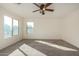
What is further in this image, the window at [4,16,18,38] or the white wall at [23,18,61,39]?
the white wall at [23,18,61,39]

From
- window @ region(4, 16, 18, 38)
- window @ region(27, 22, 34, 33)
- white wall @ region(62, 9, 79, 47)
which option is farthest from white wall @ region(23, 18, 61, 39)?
window @ region(4, 16, 18, 38)

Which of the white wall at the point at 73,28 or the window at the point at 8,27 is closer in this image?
the white wall at the point at 73,28

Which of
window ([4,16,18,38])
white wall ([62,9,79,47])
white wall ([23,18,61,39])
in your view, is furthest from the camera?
white wall ([23,18,61,39])

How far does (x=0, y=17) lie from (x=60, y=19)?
6226 millimetres

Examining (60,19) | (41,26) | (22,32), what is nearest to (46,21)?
(41,26)

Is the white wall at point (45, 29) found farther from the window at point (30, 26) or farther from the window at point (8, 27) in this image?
the window at point (8, 27)

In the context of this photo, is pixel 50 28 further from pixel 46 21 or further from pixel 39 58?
pixel 39 58

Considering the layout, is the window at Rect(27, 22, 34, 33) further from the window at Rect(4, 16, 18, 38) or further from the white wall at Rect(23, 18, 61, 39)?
the window at Rect(4, 16, 18, 38)

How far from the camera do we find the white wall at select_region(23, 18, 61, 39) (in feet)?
32.9

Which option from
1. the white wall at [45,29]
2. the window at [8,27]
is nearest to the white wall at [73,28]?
the white wall at [45,29]

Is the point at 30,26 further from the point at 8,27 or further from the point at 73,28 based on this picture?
the point at 73,28

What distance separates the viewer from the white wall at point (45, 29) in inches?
395

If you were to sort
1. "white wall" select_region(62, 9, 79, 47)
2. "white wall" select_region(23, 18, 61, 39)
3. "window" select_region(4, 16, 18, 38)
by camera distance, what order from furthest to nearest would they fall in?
"white wall" select_region(23, 18, 61, 39)
"window" select_region(4, 16, 18, 38)
"white wall" select_region(62, 9, 79, 47)

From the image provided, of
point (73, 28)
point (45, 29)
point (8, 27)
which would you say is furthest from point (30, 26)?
point (73, 28)
